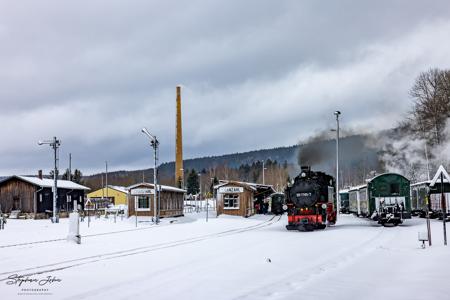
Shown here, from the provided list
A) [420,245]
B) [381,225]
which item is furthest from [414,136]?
[420,245]

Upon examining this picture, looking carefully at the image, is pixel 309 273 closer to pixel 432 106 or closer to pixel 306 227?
pixel 306 227

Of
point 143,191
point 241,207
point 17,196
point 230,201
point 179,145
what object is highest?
point 179,145

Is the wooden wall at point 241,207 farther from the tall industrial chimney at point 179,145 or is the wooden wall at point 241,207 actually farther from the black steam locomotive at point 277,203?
the tall industrial chimney at point 179,145

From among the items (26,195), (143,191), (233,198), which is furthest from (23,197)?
(233,198)

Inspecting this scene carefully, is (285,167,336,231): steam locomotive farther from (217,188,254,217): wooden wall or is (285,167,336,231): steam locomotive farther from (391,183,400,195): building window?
(217,188,254,217): wooden wall

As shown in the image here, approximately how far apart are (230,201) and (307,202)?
885 inches

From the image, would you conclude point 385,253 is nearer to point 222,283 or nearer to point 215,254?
point 215,254

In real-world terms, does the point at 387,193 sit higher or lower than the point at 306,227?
higher

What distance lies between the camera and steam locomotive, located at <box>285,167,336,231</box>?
86.4 ft

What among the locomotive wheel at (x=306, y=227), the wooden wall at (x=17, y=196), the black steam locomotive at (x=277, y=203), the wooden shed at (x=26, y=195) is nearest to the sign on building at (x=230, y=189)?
the black steam locomotive at (x=277, y=203)

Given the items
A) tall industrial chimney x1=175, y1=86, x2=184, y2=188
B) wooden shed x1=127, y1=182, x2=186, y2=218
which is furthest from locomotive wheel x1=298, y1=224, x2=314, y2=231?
tall industrial chimney x1=175, y1=86, x2=184, y2=188

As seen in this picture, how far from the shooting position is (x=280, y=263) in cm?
1305

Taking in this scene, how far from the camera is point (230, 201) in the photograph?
4878 centimetres

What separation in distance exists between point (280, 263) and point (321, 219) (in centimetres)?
1368
